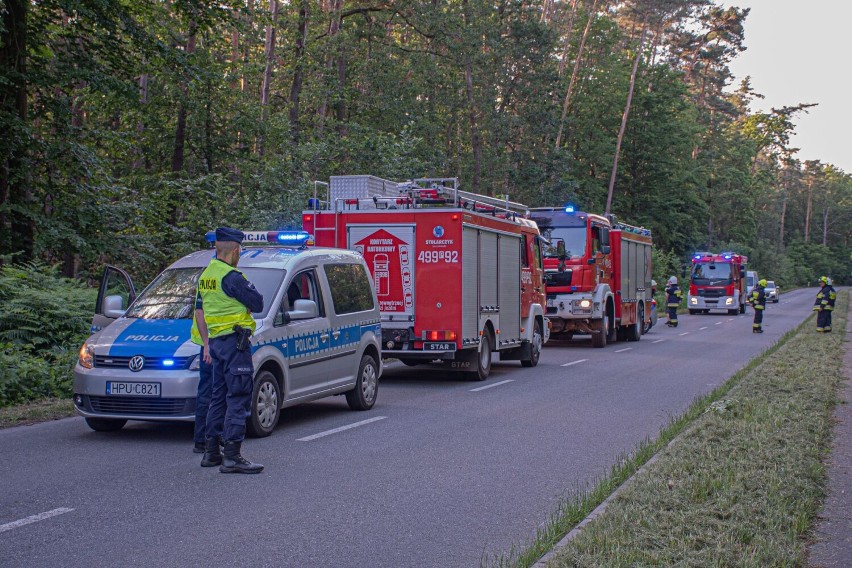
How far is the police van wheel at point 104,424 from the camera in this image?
32.7ft

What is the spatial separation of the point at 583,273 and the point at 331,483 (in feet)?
57.1

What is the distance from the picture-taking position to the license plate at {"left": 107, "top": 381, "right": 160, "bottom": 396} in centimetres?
939

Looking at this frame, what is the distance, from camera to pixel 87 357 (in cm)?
977

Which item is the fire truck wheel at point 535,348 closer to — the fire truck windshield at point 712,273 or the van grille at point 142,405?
the van grille at point 142,405

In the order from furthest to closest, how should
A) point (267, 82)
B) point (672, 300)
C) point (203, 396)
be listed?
point (672, 300) < point (267, 82) < point (203, 396)

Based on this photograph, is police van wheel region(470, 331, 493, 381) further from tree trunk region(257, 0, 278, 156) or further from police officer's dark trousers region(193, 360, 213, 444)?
tree trunk region(257, 0, 278, 156)

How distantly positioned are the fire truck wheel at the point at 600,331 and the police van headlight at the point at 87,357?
17.2m

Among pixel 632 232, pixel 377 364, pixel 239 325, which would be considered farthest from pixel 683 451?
pixel 632 232

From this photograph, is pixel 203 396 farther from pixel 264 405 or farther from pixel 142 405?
pixel 264 405

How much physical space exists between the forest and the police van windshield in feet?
23.8

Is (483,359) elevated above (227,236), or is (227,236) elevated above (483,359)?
(227,236)

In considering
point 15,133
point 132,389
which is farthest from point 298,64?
point 132,389

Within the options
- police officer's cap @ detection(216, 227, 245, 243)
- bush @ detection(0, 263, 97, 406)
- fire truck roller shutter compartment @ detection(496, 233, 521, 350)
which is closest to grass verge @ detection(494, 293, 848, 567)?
police officer's cap @ detection(216, 227, 245, 243)

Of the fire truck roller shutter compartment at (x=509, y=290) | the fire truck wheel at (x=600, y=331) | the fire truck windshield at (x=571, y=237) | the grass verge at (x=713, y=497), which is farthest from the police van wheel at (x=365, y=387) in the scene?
the fire truck wheel at (x=600, y=331)
